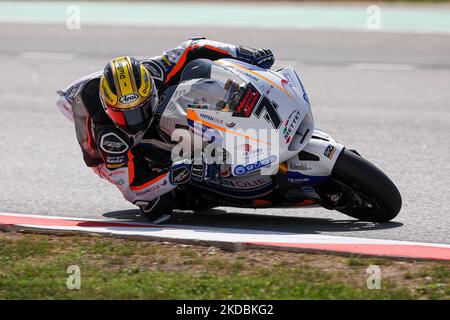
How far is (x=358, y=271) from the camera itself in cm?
553

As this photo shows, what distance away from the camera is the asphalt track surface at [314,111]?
276 inches

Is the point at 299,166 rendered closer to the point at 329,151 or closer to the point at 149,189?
the point at 329,151

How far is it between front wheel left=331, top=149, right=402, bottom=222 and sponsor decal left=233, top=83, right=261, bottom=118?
0.68 metres

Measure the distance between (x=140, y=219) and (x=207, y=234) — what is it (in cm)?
80

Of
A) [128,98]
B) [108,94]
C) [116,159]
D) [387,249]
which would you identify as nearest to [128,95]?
[128,98]

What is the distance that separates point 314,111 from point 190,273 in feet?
17.8

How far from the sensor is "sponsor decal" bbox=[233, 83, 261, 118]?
247 inches

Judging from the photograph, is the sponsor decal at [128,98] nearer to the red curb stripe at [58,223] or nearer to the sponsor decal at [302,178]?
the red curb stripe at [58,223]

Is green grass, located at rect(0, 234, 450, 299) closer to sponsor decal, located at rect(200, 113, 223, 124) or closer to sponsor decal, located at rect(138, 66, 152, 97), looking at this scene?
sponsor decal, located at rect(200, 113, 223, 124)

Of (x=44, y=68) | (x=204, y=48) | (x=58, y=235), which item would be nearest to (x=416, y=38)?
(x=44, y=68)

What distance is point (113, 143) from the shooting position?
21.1 feet

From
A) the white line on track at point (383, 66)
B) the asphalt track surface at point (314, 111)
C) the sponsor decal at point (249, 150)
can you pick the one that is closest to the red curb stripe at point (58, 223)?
the asphalt track surface at point (314, 111)

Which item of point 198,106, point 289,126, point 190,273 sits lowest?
point 190,273

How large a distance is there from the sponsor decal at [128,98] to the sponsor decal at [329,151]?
1.31 m
